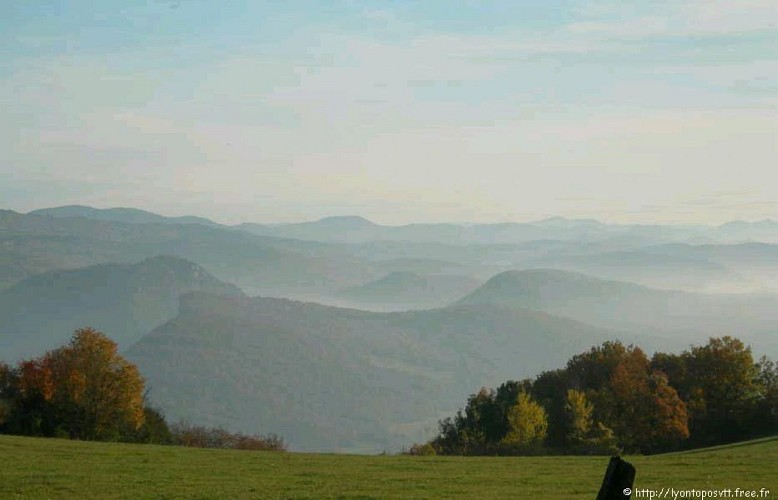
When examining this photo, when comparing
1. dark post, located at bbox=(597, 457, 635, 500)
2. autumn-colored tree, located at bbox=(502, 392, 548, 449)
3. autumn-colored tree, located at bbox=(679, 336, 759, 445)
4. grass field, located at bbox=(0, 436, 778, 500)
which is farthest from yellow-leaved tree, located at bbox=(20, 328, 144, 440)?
dark post, located at bbox=(597, 457, 635, 500)

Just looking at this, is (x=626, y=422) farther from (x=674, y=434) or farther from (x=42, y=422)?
(x=42, y=422)

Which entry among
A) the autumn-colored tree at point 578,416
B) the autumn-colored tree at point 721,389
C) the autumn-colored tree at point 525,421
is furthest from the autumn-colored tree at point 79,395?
the autumn-colored tree at point 721,389

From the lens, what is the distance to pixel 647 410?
174 ft

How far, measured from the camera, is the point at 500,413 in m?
58.6

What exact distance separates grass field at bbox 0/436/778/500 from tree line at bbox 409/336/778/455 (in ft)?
50.8

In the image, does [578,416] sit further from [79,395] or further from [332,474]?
[332,474]

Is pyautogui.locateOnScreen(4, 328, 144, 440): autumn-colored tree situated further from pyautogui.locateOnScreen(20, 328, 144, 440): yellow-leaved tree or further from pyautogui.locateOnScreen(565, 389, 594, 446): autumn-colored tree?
pyautogui.locateOnScreen(565, 389, 594, 446): autumn-colored tree

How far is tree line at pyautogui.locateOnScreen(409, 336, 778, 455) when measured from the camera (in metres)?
51.3

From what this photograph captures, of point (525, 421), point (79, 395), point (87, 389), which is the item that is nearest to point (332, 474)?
point (79, 395)

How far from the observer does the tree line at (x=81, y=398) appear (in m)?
47.5

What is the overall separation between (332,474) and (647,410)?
30857 mm

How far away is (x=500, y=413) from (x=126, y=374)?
22.7m

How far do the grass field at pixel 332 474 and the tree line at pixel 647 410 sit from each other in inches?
610

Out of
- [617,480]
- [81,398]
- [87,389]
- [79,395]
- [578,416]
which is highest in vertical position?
[87,389]
